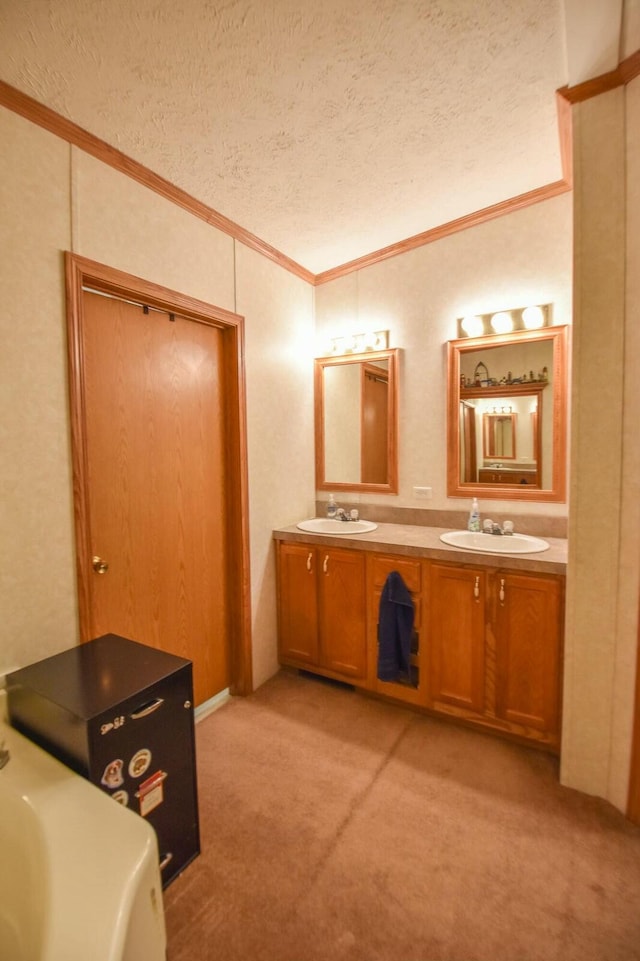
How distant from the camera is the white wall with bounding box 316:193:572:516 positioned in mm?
2344

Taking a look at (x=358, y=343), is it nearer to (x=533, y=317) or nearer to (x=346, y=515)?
(x=533, y=317)

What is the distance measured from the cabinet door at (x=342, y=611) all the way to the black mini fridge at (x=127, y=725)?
47.9 inches

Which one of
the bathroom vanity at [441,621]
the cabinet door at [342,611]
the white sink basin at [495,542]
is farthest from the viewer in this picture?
the cabinet door at [342,611]

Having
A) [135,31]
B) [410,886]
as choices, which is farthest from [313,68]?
[410,886]

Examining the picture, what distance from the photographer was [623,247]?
163 cm

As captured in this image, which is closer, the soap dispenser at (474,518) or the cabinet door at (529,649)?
the cabinet door at (529,649)

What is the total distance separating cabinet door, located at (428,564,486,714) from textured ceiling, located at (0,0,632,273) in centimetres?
199

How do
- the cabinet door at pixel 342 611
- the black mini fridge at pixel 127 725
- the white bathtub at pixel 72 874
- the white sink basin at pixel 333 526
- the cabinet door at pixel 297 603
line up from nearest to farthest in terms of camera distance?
1. the white bathtub at pixel 72 874
2. the black mini fridge at pixel 127 725
3. the cabinet door at pixel 342 611
4. the cabinet door at pixel 297 603
5. the white sink basin at pixel 333 526

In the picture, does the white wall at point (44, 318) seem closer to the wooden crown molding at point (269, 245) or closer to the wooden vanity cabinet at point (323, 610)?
the wooden crown molding at point (269, 245)

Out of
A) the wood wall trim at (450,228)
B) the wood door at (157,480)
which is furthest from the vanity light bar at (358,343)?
the wood door at (157,480)

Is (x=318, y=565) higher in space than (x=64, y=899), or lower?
higher

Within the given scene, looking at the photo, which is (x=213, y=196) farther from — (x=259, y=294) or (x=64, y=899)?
(x=64, y=899)

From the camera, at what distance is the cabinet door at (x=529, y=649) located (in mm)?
1976

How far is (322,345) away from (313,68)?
1.76 metres
